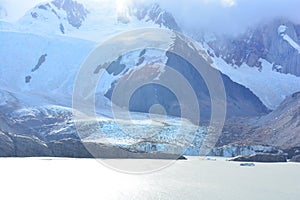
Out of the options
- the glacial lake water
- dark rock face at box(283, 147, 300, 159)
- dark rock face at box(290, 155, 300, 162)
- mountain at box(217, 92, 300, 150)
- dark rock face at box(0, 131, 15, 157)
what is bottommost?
the glacial lake water

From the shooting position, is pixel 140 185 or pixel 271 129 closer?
pixel 140 185

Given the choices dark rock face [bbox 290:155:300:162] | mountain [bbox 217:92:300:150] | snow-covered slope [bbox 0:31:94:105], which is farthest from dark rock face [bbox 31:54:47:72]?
dark rock face [bbox 290:155:300:162]

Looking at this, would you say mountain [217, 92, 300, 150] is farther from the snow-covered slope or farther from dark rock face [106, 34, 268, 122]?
the snow-covered slope

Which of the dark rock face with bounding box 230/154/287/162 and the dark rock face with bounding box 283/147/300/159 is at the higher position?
the dark rock face with bounding box 283/147/300/159

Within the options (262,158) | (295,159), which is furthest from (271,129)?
(262,158)

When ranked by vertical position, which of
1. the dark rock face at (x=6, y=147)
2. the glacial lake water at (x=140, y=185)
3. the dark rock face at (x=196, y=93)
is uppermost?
the dark rock face at (x=196, y=93)

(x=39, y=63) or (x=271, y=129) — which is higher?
(x=39, y=63)

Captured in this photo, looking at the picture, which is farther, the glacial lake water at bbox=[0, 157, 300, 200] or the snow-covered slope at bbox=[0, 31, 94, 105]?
the snow-covered slope at bbox=[0, 31, 94, 105]

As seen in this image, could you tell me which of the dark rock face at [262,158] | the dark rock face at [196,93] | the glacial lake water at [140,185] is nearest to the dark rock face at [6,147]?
the glacial lake water at [140,185]

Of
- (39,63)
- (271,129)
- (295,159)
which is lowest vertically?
(295,159)

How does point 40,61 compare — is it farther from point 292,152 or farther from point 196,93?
point 292,152

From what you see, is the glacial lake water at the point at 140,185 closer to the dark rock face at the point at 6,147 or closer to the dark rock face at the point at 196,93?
the dark rock face at the point at 6,147
